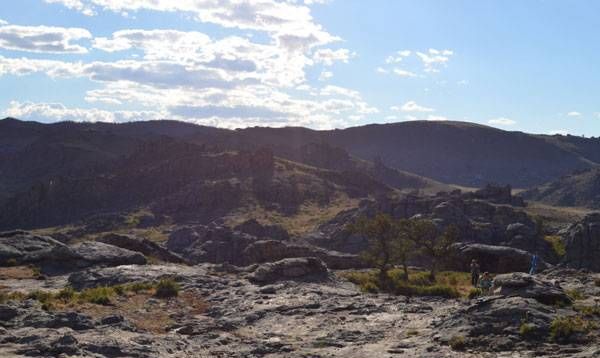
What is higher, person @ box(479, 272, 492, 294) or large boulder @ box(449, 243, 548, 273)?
person @ box(479, 272, 492, 294)

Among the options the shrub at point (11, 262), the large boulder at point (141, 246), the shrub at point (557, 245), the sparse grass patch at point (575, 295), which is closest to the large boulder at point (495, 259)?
the shrub at point (557, 245)

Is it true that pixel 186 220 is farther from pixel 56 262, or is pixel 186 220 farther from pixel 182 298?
pixel 182 298

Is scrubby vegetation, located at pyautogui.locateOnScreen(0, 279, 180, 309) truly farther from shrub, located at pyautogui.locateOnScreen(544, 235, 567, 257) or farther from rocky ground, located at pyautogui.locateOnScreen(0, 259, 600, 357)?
shrub, located at pyautogui.locateOnScreen(544, 235, 567, 257)

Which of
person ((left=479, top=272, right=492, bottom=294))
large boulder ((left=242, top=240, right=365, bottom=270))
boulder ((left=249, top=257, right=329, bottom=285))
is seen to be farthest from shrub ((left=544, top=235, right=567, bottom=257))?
boulder ((left=249, top=257, right=329, bottom=285))

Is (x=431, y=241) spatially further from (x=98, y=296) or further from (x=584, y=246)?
(x=98, y=296)

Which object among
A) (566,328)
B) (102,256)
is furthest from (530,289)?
(102,256)

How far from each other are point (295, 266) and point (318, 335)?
578 inches

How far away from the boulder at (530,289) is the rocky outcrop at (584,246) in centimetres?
4113

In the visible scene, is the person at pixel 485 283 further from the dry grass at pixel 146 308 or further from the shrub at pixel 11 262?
the shrub at pixel 11 262

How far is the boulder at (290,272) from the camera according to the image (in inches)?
1575

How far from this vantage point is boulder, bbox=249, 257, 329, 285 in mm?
40000

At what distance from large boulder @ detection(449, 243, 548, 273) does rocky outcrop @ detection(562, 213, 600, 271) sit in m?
9.67

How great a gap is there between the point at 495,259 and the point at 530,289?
1251 inches

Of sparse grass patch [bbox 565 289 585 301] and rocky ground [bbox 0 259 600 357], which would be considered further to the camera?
sparse grass patch [bbox 565 289 585 301]
